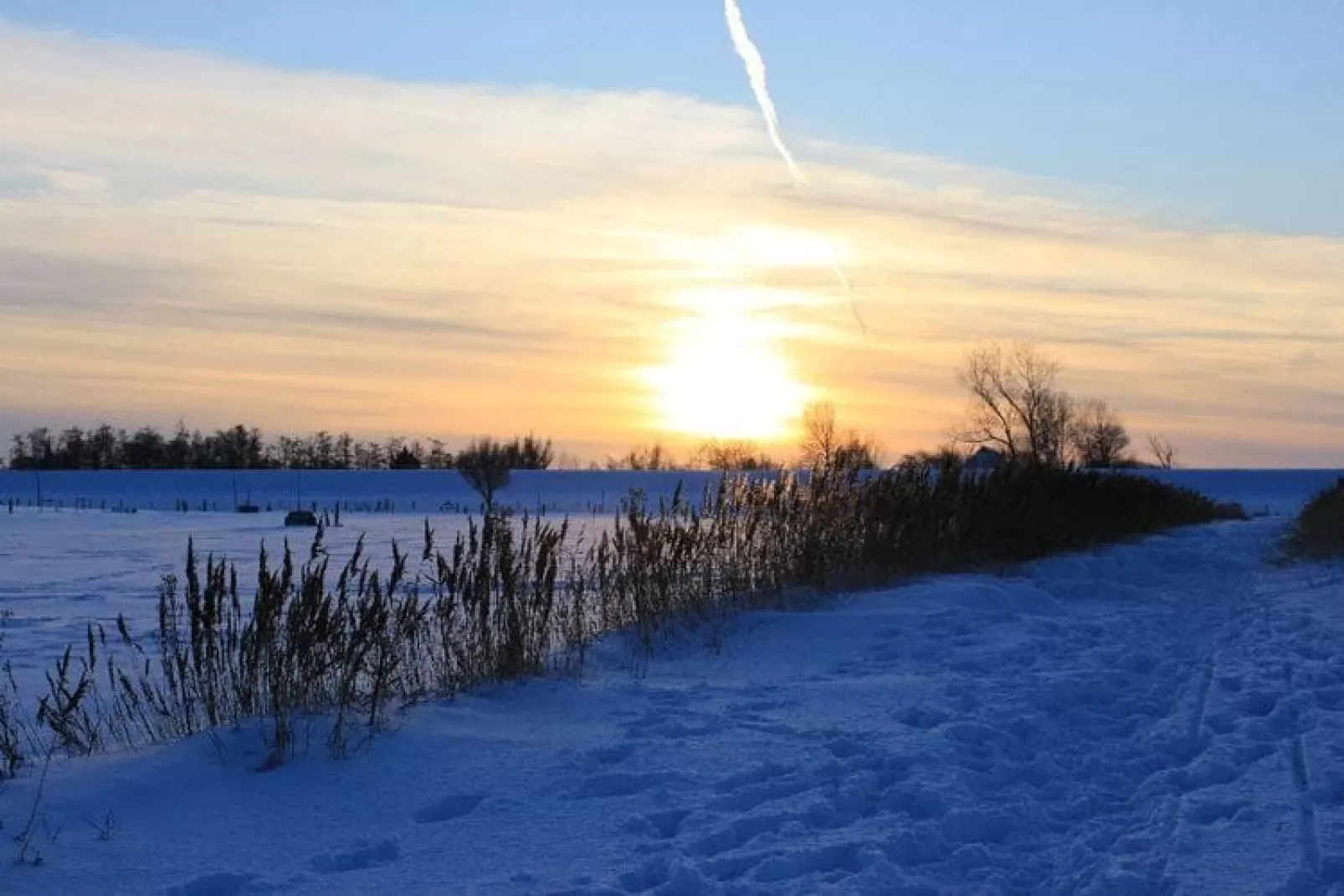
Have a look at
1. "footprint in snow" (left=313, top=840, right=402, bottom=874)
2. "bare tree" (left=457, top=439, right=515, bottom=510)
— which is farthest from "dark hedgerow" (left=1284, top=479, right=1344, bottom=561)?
"bare tree" (left=457, top=439, right=515, bottom=510)

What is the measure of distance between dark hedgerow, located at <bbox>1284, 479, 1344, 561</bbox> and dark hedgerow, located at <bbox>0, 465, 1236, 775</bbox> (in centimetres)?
427

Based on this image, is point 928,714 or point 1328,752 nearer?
point 1328,752

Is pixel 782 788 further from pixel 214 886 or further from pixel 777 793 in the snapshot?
pixel 214 886

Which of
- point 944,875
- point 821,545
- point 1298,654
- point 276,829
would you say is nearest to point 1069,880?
point 944,875

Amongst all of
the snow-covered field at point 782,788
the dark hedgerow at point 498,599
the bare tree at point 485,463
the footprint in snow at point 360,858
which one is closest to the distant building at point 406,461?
the bare tree at point 485,463

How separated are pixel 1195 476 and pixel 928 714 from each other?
87.5m

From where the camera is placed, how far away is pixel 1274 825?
17.5ft

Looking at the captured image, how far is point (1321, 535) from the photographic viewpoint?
Result: 21953 millimetres

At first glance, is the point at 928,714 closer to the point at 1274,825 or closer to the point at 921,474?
the point at 1274,825

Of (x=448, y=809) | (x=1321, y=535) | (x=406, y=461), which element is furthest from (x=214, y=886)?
(x=406, y=461)

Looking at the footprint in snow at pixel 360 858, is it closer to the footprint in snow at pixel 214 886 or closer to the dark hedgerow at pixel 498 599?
the footprint in snow at pixel 214 886

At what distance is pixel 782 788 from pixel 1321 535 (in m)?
19.3

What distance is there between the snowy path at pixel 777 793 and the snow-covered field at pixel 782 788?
0.02 m

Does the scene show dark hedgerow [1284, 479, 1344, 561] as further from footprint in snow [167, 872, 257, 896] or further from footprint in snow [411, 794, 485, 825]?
footprint in snow [167, 872, 257, 896]
